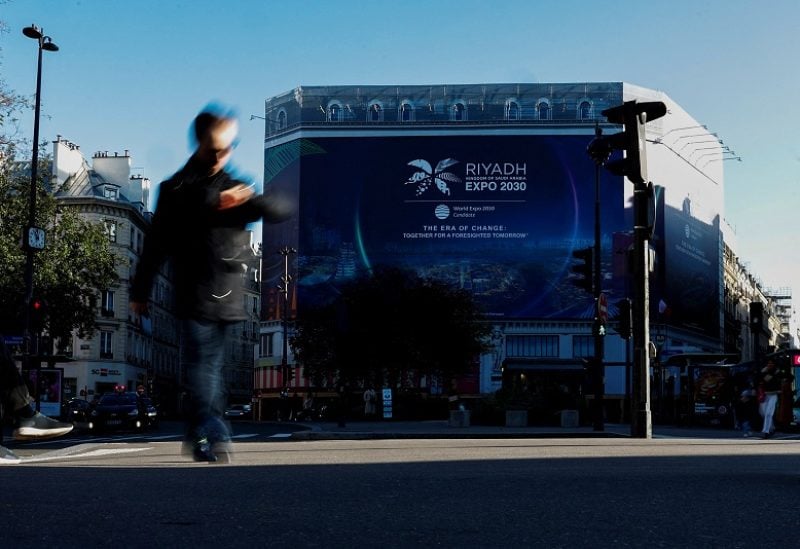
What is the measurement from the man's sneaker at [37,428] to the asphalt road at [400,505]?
0.27 metres

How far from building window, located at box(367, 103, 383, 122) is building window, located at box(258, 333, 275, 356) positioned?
19.8 meters

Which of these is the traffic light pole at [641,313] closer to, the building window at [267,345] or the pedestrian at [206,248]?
the pedestrian at [206,248]

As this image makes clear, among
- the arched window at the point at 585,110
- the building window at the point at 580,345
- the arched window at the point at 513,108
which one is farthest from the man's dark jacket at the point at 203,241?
the arched window at the point at 513,108

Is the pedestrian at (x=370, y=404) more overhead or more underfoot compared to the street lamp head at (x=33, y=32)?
more underfoot

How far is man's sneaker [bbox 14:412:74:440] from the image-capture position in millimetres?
5723

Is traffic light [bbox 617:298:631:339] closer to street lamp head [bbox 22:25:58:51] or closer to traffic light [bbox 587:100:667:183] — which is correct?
traffic light [bbox 587:100:667:183]

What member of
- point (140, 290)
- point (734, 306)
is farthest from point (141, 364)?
point (140, 290)

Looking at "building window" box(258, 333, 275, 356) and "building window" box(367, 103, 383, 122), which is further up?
"building window" box(367, 103, 383, 122)

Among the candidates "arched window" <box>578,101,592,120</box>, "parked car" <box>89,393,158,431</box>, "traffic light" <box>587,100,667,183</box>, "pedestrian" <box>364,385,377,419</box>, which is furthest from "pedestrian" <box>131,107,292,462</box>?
"arched window" <box>578,101,592,120</box>

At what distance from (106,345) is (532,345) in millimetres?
32527

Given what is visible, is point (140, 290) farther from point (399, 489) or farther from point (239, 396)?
point (239, 396)

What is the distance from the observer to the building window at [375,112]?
90.1 m

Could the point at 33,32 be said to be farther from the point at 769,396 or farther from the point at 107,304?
the point at 107,304

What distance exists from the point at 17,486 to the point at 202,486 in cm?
98
